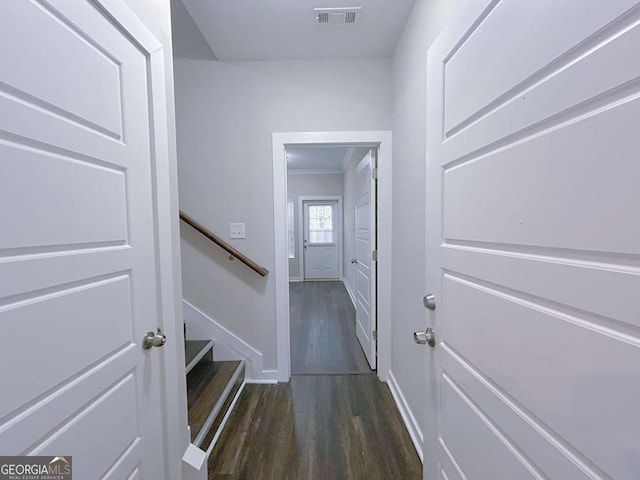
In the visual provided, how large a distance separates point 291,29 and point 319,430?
259cm

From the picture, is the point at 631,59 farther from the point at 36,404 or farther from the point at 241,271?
the point at 241,271

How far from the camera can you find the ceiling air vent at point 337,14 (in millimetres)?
1666

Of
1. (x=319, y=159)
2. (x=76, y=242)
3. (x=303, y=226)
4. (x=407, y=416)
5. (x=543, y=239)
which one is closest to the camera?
(x=543, y=239)

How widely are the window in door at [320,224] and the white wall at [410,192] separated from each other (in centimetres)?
452

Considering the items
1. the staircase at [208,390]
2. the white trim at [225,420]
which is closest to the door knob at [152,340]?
the staircase at [208,390]

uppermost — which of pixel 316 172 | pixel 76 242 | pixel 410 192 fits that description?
pixel 316 172

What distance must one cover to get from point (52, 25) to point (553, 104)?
111 centimetres

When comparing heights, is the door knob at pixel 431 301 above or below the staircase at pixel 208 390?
above

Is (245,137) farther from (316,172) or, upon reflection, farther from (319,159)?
(316,172)

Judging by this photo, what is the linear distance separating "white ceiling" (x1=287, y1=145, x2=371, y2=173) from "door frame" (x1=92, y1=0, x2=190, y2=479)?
3.24 metres

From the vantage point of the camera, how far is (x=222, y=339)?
2.31m

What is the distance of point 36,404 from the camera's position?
62 cm

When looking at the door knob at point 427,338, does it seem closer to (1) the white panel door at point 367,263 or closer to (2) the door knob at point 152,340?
(2) the door knob at point 152,340

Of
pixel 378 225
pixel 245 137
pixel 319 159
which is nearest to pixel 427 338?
pixel 378 225
